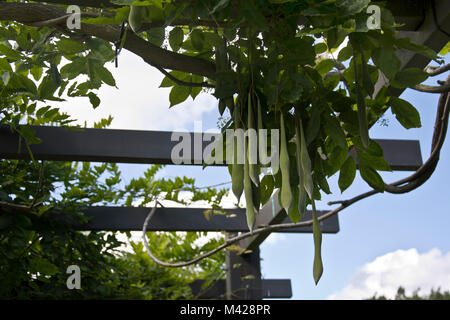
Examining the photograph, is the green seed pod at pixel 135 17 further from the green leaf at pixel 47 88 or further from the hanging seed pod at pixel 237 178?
the green leaf at pixel 47 88

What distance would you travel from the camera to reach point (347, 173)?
0.99 metres

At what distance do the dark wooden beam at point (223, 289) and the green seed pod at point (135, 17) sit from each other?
298 cm

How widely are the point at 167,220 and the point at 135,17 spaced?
7.21 feet

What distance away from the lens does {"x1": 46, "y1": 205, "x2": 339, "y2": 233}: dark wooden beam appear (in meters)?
2.75

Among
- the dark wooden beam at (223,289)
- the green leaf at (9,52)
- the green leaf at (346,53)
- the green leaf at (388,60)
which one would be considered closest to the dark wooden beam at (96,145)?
the green leaf at (9,52)

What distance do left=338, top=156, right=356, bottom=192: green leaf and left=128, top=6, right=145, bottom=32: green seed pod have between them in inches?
19.3

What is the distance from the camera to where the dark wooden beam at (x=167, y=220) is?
2.75 meters

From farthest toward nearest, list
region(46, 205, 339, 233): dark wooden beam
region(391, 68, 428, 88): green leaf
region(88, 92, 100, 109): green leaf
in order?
region(46, 205, 339, 233): dark wooden beam, region(88, 92, 100, 109): green leaf, region(391, 68, 428, 88): green leaf

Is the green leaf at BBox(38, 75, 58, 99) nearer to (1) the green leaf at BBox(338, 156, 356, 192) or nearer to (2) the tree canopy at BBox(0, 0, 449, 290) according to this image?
(2) the tree canopy at BBox(0, 0, 449, 290)

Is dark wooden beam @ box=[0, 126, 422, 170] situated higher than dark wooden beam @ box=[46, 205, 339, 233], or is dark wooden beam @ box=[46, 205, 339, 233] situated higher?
dark wooden beam @ box=[0, 126, 422, 170]

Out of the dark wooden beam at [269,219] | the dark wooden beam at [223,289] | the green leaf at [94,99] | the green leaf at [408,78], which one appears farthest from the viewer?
the dark wooden beam at [223,289]

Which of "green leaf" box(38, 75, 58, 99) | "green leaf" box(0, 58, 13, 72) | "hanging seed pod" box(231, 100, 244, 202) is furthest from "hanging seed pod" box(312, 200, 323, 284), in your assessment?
"green leaf" box(0, 58, 13, 72)

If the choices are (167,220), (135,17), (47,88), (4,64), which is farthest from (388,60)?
(167,220)
